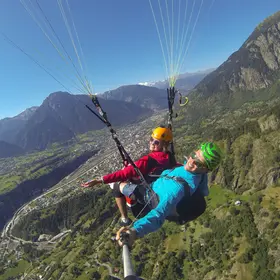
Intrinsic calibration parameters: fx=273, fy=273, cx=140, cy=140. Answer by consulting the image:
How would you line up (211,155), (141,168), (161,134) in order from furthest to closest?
(161,134) → (141,168) → (211,155)

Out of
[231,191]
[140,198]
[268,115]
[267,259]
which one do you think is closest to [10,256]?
[231,191]

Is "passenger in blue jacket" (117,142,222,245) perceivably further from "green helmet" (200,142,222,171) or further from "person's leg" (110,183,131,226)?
"person's leg" (110,183,131,226)

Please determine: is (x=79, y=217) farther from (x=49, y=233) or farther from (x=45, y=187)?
(x=45, y=187)

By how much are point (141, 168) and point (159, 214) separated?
260 centimetres

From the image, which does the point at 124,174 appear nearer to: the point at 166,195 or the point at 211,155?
the point at 166,195

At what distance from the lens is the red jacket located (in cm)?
674

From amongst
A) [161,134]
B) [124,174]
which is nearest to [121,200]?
[124,174]

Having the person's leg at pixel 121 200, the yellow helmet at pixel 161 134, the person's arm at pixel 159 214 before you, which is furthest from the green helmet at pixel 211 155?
the person's leg at pixel 121 200

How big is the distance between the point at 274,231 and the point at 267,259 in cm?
783

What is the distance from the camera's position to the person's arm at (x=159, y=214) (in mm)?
4156

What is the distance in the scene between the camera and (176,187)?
17.0ft

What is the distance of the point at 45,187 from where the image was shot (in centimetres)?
18700

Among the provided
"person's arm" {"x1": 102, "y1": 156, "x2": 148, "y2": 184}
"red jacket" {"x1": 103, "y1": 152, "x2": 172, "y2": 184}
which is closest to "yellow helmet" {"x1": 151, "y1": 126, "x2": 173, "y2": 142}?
"red jacket" {"x1": 103, "y1": 152, "x2": 172, "y2": 184}

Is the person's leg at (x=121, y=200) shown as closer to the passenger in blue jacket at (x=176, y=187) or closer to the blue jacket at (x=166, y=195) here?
the passenger in blue jacket at (x=176, y=187)
